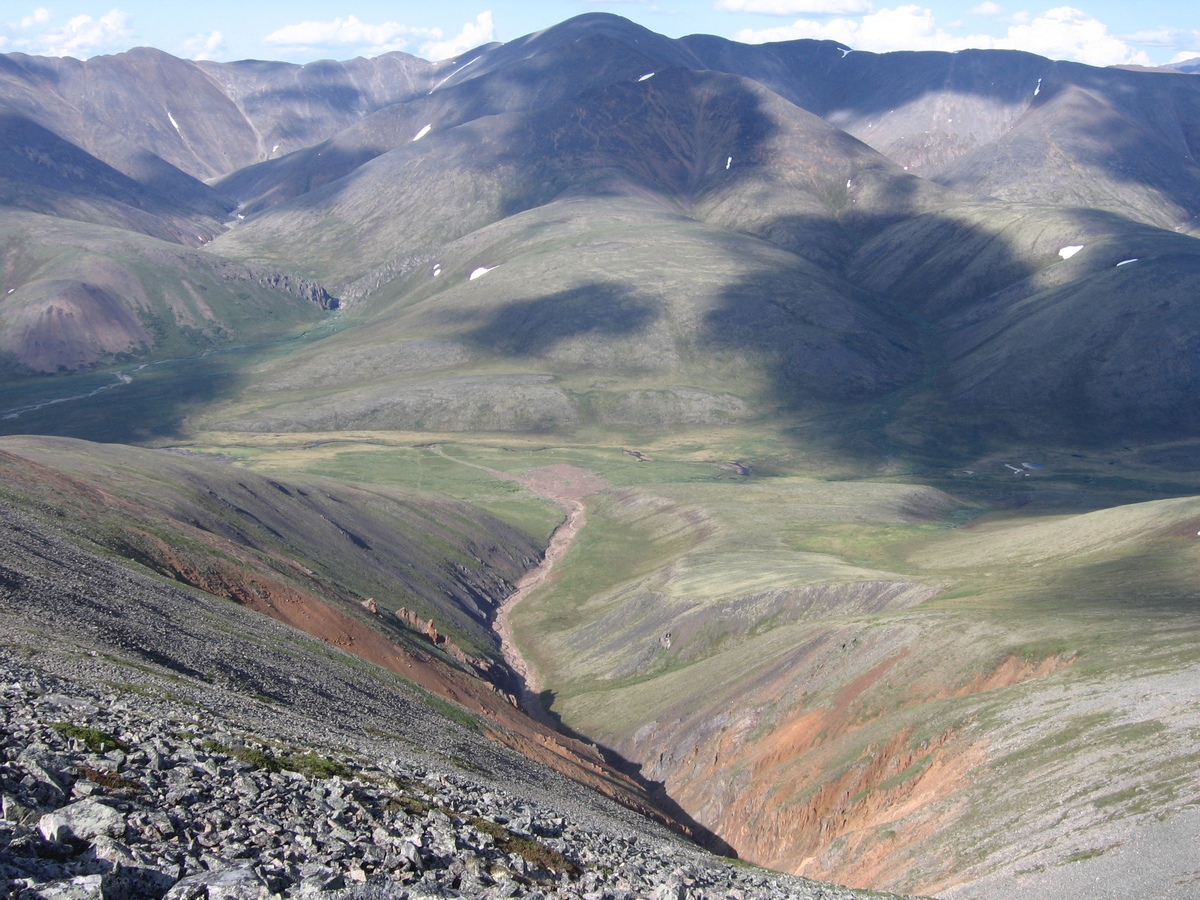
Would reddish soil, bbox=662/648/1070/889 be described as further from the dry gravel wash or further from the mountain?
the dry gravel wash

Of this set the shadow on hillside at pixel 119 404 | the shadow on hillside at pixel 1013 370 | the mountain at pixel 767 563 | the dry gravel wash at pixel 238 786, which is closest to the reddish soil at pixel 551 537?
the mountain at pixel 767 563

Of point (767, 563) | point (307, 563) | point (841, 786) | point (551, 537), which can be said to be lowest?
point (551, 537)

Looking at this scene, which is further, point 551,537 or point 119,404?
point 119,404

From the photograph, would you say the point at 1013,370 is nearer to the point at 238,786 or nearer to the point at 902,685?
the point at 902,685

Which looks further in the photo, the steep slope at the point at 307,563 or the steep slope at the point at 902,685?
the steep slope at the point at 307,563

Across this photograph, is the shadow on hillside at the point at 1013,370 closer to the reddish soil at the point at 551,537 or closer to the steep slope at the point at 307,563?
the reddish soil at the point at 551,537

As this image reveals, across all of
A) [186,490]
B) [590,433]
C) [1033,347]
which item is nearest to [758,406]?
[590,433]

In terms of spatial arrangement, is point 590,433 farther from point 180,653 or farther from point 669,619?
point 180,653

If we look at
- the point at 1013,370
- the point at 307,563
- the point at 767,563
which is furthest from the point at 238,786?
the point at 1013,370
